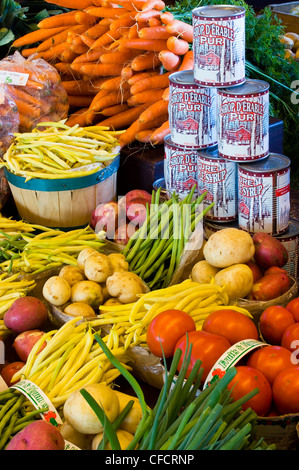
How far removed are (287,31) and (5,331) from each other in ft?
14.4

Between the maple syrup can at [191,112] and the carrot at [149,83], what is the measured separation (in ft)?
2.05

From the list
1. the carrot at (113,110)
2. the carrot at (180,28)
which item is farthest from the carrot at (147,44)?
the carrot at (113,110)

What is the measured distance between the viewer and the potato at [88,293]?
6.61 feet

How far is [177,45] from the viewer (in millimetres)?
3020

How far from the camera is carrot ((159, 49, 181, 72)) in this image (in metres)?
3.02

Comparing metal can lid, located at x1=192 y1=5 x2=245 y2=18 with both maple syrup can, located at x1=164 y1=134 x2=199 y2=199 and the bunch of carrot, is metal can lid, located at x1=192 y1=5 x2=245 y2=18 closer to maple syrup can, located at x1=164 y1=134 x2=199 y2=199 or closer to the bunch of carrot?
maple syrup can, located at x1=164 y1=134 x2=199 y2=199

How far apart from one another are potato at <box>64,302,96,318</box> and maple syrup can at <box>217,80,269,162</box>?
845 mm

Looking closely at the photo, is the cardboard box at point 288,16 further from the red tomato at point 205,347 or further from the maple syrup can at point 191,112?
the red tomato at point 205,347

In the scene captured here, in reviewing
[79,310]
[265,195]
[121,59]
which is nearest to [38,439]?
[79,310]

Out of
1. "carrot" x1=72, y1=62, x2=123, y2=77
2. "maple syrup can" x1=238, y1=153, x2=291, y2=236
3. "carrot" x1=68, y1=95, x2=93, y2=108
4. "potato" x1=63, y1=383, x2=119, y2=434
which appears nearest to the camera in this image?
"potato" x1=63, y1=383, x2=119, y2=434

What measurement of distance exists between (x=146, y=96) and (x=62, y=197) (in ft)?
2.72

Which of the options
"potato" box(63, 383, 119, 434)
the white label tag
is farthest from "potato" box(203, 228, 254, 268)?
the white label tag
